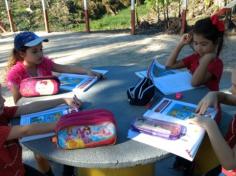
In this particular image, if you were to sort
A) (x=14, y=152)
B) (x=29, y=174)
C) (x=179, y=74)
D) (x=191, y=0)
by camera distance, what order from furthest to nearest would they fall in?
(x=191, y=0)
(x=179, y=74)
(x=29, y=174)
(x=14, y=152)

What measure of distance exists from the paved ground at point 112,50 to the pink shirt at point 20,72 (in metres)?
1.53

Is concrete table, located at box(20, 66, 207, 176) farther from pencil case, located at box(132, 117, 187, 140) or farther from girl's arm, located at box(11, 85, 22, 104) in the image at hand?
girl's arm, located at box(11, 85, 22, 104)

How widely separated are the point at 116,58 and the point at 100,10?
6.09 meters

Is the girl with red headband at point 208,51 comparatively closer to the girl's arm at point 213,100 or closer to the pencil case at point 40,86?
the girl's arm at point 213,100

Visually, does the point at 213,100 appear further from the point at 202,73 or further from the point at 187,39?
the point at 187,39

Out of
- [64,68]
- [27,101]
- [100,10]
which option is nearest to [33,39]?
[64,68]

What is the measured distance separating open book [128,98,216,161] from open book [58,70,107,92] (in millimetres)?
607

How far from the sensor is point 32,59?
101 inches

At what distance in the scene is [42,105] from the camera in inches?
81.1

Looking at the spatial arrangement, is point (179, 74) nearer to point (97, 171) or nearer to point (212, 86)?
point (212, 86)

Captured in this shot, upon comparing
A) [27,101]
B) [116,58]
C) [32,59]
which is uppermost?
[32,59]

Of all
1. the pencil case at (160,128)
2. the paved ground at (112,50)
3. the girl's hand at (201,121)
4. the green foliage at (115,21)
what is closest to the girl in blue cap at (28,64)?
the pencil case at (160,128)

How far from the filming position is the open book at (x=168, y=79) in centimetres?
225

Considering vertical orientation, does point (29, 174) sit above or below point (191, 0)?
below
